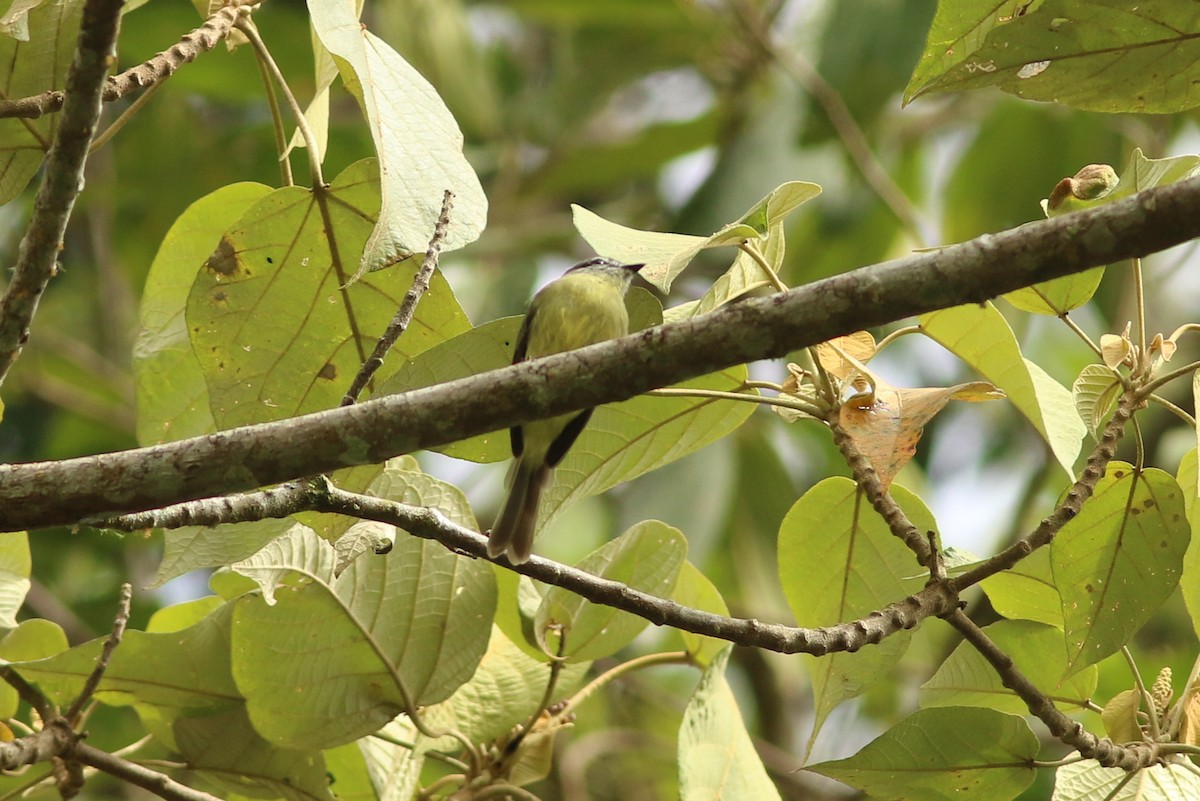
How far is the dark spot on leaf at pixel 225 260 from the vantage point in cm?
207

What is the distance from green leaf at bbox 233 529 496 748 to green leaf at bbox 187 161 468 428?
29cm

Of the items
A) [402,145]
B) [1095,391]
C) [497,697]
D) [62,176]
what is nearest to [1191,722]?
[1095,391]

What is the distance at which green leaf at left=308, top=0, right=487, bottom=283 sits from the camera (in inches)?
66.2

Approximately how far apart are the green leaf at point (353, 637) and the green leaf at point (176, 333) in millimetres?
391

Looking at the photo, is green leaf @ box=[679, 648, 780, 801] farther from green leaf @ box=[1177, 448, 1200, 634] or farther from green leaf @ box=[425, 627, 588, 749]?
green leaf @ box=[1177, 448, 1200, 634]

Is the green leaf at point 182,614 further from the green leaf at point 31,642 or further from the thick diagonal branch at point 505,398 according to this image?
→ the thick diagonal branch at point 505,398

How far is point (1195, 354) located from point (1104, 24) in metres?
4.12

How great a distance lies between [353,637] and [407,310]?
0.74 m

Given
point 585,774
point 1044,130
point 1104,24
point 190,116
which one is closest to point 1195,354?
point 1044,130

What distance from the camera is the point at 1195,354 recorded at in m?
5.49

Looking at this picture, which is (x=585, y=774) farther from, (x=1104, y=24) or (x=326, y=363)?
(x=1104, y=24)

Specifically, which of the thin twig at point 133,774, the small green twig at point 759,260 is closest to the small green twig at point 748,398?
the small green twig at point 759,260

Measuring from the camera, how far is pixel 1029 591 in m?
2.16

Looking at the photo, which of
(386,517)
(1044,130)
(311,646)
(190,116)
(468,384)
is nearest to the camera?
(468,384)
